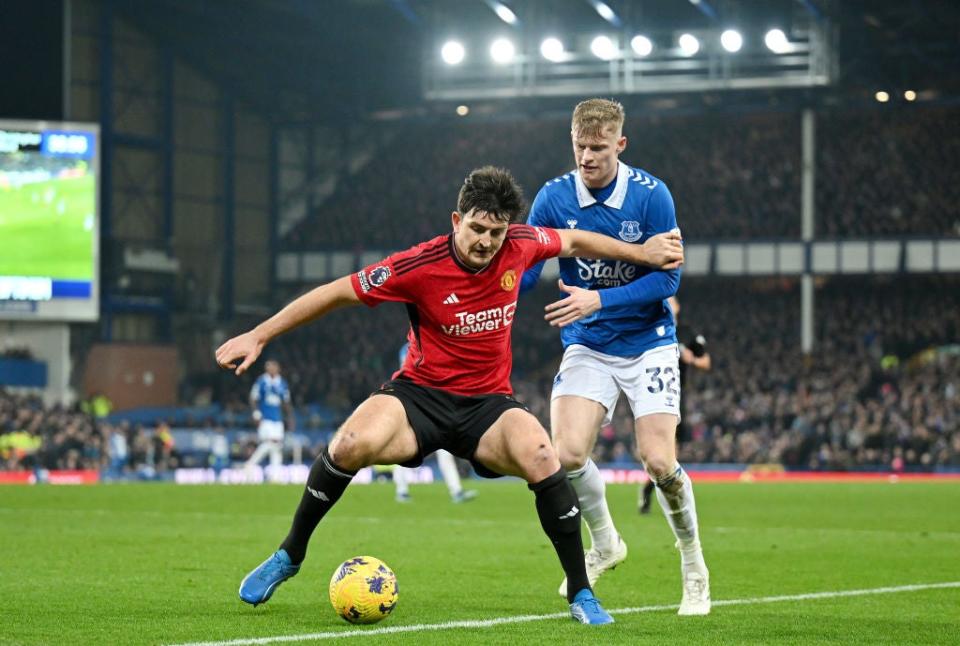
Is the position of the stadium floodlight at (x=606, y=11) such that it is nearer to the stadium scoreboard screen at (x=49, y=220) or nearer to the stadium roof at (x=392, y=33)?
the stadium roof at (x=392, y=33)

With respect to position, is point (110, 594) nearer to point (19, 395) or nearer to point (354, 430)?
point (354, 430)

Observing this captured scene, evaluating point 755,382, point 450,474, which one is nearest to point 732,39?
point 755,382

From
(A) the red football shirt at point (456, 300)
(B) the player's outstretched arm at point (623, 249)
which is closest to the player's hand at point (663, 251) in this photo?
(B) the player's outstretched arm at point (623, 249)

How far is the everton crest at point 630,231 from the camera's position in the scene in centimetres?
806

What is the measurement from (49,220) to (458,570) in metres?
27.0

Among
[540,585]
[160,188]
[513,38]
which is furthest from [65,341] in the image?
[540,585]

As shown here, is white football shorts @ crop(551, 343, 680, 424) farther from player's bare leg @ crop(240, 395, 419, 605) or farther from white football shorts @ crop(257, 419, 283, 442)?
white football shorts @ crop(257, 419, 283, 442)

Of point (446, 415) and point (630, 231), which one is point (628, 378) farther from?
point (446, 415)

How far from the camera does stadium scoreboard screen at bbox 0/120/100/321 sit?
34.7 meters

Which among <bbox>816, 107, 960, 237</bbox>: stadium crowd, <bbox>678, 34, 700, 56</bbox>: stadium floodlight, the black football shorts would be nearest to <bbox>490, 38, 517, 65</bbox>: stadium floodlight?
<bbox>678, 34, 700, 56</bbox>: stadium floodlight

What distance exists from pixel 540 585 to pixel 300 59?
130ft

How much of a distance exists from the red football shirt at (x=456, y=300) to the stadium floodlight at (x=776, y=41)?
33.4m

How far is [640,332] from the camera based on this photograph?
830cm

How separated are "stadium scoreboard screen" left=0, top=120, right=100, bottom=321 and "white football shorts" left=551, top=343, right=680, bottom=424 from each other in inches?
1120
